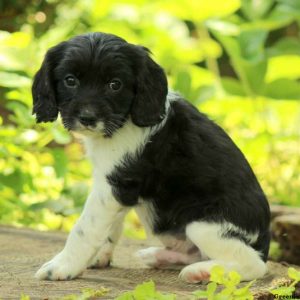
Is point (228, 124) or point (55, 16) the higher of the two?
point (55, 16)

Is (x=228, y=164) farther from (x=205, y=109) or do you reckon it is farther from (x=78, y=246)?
(x=205, y=109)

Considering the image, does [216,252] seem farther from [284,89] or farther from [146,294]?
[284,89]

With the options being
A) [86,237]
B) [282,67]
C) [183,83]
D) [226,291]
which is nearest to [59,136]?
[183,83]

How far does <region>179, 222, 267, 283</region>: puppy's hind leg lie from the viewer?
450 cm

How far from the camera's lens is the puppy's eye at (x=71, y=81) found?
4234 mm

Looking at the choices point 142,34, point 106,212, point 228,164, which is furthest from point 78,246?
point 142,34

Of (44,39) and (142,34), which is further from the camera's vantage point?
(142,34)

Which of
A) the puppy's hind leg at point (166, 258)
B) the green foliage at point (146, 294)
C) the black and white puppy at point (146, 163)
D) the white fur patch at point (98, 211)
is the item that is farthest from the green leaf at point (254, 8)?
the green foliage at point (146, 294)

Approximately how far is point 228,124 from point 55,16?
2.45 metres

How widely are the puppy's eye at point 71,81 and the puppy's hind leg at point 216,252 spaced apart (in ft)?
3.60

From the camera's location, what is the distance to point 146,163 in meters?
4.50

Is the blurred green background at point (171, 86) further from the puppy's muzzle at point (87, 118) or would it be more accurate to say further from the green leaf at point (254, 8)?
the puppy's muzzle at point (87, 118)

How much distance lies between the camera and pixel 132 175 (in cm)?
445

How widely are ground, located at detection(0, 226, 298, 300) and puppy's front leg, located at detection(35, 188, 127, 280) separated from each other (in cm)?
7
